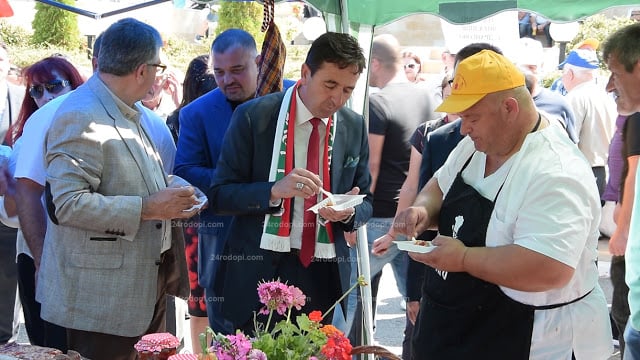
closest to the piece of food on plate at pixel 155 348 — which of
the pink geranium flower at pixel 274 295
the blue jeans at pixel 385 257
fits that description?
the pink geranium flower at pixel 274 295

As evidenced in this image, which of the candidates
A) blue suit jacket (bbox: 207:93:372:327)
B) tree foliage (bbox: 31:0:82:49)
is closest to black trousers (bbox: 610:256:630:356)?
blue suit jacket (bbox: 207:93:372:327)

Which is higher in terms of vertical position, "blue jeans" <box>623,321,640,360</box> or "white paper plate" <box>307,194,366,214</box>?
"white paper plate" <box>307,194,366,214</box>

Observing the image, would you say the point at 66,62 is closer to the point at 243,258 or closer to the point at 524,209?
the point at 243,258

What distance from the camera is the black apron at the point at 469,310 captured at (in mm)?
2369

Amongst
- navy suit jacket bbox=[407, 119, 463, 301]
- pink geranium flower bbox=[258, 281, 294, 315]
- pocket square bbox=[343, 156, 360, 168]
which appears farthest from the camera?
navy suit jacket bbox=[407, 119, 463, 301]

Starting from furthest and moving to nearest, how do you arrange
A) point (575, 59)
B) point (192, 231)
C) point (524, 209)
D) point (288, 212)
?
point (575, 59)
point (192, 231)
point (288, 212)
point (524, 209)

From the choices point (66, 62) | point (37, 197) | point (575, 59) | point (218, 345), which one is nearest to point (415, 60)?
point (575, 59)

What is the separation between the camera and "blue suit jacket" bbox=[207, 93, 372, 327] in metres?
3.09

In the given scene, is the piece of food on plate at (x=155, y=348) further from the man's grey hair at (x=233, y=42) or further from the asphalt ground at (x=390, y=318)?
the asphalt ground at (x=390, y=318)

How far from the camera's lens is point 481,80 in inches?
91.7

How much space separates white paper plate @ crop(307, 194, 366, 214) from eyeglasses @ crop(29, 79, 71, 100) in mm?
1498

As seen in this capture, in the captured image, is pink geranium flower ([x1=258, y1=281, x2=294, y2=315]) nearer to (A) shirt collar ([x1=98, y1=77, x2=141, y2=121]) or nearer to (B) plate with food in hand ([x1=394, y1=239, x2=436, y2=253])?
(B) plate with food in hand ([x1=394, y1=239, x2=436, y2=253])

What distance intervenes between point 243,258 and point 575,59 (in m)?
6.24

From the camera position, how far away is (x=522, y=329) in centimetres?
236
